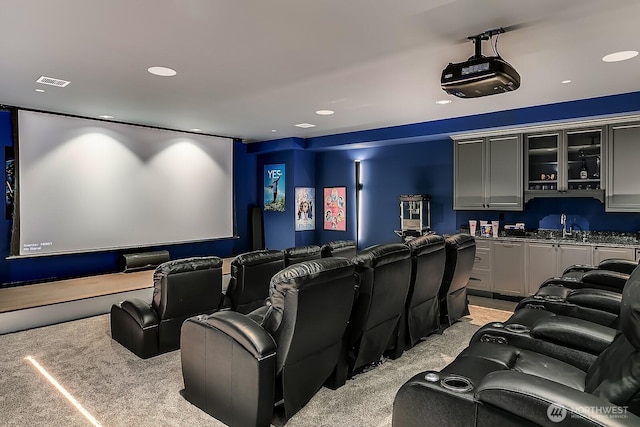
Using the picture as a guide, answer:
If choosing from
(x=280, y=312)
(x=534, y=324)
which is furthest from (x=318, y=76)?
(x=534, y=324)

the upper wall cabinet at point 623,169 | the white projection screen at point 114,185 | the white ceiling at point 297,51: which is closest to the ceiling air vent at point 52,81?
the white ceiling at point 297,51

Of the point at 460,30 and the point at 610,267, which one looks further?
the point at 610,267

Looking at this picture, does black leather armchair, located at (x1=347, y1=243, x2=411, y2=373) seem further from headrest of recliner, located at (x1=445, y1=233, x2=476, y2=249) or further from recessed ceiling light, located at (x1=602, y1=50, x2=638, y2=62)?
recessed ceiling light, located at (x1=602, y1=50, x2=638, y2=62)

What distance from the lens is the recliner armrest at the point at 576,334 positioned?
7.65 feet

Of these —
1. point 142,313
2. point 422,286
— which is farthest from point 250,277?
point 422,286

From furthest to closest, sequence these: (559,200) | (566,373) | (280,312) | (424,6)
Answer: (559,200), (424,6), (280,312), (566,373)

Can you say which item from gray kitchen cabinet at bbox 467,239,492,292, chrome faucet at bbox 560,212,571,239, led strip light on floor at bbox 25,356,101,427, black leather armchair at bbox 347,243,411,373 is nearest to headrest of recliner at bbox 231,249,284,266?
black leather armchair at bbox 347,243,411,373

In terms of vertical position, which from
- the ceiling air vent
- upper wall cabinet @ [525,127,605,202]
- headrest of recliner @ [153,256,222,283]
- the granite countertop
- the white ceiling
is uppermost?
the ceiling air vent

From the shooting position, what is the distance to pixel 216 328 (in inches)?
105

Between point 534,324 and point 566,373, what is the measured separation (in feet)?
1.97

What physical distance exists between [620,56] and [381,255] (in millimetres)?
2913

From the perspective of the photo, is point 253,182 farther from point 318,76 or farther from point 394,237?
point 318,76

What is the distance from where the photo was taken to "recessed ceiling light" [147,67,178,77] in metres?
3.98

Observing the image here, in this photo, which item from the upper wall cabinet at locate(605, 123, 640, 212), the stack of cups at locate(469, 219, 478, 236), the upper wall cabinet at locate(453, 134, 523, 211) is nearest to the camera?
the upper wall cabinet at locate(605, 123, 640, 212)
